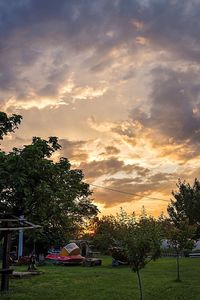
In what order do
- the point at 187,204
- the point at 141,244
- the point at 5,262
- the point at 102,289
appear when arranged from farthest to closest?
the point at 187,204 < the point at 102,289 < the point at 5,262 < the point at 141,244

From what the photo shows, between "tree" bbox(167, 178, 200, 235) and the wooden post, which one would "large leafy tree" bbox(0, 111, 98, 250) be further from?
"tree" bbox(167, 178, 200, 235)

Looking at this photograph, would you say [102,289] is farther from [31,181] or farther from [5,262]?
[31,181]

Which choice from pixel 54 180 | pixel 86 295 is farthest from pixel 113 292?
pixel 54 180

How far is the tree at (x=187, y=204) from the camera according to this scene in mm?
73500

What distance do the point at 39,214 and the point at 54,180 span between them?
277cm

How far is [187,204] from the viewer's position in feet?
248

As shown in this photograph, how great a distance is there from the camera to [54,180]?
25.5m

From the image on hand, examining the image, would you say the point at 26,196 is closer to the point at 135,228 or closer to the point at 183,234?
the point at 135,228

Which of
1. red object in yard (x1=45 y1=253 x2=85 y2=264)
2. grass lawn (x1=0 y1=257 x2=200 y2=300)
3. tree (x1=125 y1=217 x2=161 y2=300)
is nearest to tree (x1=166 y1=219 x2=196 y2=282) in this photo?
grass lawn (x1=0 y1=257 x2=200 y2=300)

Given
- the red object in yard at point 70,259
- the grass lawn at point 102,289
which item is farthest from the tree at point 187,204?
the grass lawn at point 102,289

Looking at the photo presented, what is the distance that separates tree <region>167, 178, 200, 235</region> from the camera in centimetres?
7350

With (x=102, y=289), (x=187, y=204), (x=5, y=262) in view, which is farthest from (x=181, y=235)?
(x=187, y=204)

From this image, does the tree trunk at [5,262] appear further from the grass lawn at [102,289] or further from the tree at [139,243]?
the tree at [139,243]

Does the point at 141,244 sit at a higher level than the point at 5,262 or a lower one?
higher
